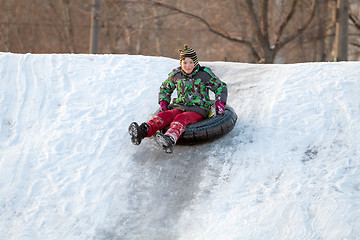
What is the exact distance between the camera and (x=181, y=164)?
449cm

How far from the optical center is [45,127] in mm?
5246

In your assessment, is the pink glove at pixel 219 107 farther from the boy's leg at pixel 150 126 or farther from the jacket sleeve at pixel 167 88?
the jacket sleeve at pixel 167 88

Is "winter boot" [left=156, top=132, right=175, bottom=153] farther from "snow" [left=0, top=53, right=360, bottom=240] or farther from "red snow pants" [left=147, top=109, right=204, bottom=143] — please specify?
"snow" [left=0, top=53, right=360, bottom=240]

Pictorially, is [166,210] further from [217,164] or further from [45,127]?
[45,127]

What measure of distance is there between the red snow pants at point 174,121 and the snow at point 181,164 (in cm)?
29

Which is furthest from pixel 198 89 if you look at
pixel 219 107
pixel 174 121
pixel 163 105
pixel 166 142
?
pixel 166 142

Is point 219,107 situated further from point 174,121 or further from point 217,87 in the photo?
point 174,121

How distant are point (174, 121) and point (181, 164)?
0.49 meters

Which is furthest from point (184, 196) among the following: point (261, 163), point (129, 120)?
point (129, 120)

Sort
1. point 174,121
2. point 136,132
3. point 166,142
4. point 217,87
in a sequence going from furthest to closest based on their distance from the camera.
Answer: point 217,87 → point 174,121 → point 136,132 → point 166,142

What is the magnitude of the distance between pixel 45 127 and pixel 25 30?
20.1 m

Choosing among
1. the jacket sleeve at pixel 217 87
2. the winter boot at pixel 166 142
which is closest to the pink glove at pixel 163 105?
the jacket sleeve at pixel 217 87

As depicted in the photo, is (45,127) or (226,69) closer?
(45,127)

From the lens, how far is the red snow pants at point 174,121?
4.47 m
